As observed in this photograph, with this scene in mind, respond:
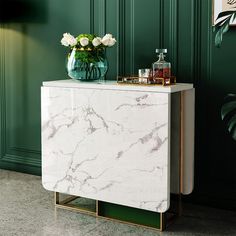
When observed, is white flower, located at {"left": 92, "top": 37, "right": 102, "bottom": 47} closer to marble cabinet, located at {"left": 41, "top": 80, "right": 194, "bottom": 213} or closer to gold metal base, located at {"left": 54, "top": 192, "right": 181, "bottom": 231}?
marble cabinet, located at {"left": 41, "top": 80, "right": 194, "bottom": 213}

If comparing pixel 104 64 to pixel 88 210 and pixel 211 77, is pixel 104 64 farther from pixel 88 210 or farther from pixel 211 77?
pixel 88 210

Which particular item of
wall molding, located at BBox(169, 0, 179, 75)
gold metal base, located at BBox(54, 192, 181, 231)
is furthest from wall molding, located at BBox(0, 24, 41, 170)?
wall molding, located at BBox(169, 0, 179, 75)

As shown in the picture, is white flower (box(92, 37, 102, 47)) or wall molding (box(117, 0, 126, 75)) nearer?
white flower (box(92, 37, 102, 47))

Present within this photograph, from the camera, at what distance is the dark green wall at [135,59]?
3496mm

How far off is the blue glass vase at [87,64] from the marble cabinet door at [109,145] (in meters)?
0.15

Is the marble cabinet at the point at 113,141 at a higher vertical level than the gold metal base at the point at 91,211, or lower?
higher

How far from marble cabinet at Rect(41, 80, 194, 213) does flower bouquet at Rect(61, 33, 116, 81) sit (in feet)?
0.36

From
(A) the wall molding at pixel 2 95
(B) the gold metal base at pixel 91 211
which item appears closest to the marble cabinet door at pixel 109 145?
(B) the gold metal base at pixel 91 211

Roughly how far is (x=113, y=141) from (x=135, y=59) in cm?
81

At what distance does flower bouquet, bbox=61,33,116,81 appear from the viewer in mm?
3434

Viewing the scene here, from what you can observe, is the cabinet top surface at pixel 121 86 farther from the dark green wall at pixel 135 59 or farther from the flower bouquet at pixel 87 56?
the dark green wall at pixel 135 59

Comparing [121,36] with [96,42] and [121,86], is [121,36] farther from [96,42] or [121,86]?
[121,86]

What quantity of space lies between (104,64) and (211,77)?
2.45 feet

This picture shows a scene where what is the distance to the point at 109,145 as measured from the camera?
329 cm
